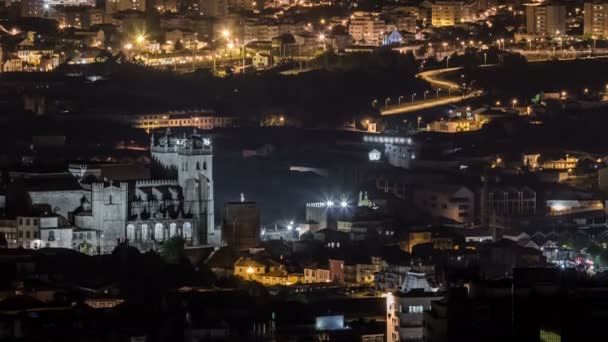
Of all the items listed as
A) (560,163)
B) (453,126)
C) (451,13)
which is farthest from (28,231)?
(451,13)

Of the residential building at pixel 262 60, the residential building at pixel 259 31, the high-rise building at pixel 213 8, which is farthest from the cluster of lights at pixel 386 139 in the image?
the high-rise building at pixel 213 8

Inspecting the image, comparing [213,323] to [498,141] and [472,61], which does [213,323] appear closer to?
[498,141]

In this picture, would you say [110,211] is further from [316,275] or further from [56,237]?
[316,275]

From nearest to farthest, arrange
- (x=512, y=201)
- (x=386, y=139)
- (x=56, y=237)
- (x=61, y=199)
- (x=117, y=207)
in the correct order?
(x=56, y=237), (x=61, y=199), (x=117, y=207), (x=512, y=201), (x=386, y=139)

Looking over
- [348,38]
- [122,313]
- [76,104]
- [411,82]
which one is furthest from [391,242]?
[348,38]

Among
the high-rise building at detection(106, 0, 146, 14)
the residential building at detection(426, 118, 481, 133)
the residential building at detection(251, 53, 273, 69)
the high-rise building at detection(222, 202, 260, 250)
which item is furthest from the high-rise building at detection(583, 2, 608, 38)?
the high-rise building at detection(222, 202, 260, 250)

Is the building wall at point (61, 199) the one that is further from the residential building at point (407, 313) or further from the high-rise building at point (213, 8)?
the high-rise building at point (213, 8)
